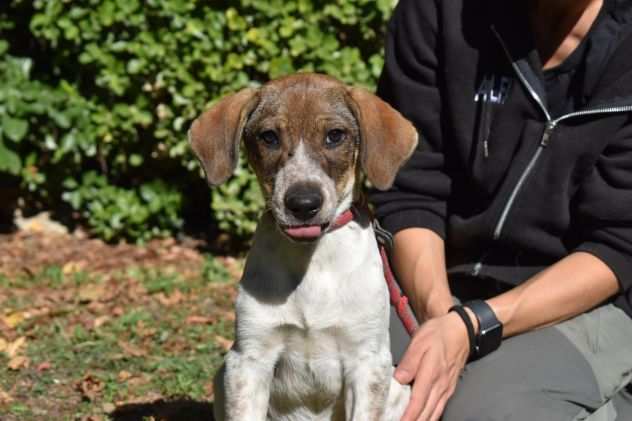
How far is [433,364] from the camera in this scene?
418cm

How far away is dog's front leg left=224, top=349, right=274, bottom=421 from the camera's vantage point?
13.0 ft

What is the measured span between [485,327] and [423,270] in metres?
0.40

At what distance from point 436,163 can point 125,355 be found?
2.29 m

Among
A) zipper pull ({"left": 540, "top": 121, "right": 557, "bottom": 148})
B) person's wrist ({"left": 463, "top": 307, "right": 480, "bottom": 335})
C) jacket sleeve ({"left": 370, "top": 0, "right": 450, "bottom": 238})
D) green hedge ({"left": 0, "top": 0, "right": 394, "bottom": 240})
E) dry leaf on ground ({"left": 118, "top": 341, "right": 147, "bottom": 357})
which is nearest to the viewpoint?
person's wrist ({"left": 463, "top": 307, "right": 480, "bottom": 335})

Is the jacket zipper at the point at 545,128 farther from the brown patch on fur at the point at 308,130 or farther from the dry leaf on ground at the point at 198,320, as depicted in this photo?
the dry leaf on ground at the point at 198,320

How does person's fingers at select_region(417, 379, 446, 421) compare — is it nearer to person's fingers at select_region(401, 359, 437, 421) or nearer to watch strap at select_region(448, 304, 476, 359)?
person's fingers at select_region(401, 359, 437, 421)

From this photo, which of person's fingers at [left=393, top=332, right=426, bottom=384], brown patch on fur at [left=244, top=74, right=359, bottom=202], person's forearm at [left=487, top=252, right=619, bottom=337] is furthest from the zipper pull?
person's fingers at [left=393, top=332, right=426, bottom=384]

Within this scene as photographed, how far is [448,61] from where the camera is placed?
465 cm

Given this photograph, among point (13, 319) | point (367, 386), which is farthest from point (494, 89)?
point (13, 319)

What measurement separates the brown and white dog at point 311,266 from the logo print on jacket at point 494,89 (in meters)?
0.67

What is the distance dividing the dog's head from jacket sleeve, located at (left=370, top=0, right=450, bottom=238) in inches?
26.0

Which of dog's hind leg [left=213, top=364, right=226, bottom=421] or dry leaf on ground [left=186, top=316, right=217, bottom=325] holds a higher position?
dog's hind leg [left=213, top=364, right=226, bottom=421]

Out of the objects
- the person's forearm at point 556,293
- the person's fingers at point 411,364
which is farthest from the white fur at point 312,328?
the person's forearm at point 556,293

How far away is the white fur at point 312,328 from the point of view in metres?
3.96
